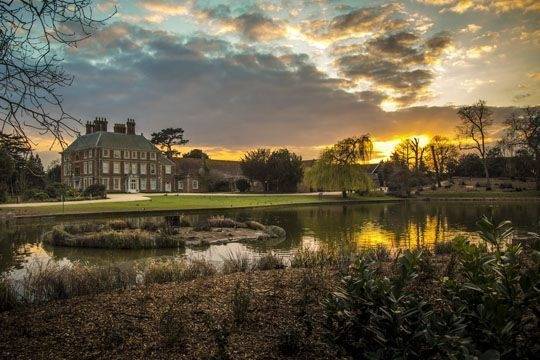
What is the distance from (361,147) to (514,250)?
5585 centimetres

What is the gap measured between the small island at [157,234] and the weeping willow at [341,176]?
1344 inches

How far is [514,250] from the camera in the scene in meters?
3.59

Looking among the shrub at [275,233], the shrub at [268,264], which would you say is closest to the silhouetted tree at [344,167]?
the shrub at [275,233]

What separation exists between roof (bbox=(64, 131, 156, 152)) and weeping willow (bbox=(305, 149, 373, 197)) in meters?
34.0

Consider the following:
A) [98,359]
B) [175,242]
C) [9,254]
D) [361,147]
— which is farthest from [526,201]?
[98,359]

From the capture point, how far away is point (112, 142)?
235 feet

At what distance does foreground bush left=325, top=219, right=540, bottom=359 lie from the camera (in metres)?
3.08

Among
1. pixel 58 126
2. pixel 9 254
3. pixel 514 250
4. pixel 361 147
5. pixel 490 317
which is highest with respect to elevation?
pixel 361 147

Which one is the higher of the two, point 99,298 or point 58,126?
point 58,126

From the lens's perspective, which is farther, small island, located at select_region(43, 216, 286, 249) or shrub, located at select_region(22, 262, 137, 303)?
small island, located at select_region(43, 216, 286, 249)

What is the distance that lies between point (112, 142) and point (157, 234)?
56.9 m

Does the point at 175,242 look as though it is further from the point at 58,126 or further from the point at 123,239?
the point at 58,126

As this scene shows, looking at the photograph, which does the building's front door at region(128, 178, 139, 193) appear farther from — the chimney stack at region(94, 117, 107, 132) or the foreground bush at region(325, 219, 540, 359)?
the foreground bush at region(325, 219, 540, 359)

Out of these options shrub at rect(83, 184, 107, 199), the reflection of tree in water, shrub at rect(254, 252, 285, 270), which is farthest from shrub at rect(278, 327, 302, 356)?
shrub at rect(83, 184, 107, 199)
